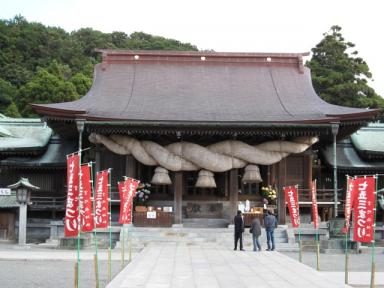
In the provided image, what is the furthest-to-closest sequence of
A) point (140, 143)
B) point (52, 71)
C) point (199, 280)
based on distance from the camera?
point (52, 71)
point (140, 143)
point (199, 280)


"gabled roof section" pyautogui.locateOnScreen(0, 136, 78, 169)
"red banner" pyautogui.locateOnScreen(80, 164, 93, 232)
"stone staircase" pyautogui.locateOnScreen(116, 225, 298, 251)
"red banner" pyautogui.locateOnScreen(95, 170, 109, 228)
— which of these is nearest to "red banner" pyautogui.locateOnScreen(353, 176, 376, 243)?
"red banner" pyautogui.locateOnScreen(80, 164, 93, 232)

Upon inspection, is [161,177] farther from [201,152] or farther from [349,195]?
[349,195]

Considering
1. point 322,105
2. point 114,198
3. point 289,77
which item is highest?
point 289,77

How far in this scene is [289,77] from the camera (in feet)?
98.9

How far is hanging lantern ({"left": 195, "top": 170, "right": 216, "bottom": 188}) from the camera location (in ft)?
82.2

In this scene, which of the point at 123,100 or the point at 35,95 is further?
the point at 35,95

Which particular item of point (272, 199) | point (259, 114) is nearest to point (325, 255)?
point (272, 199)

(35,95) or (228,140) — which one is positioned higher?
(35,95)

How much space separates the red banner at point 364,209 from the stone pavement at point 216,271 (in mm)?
1170

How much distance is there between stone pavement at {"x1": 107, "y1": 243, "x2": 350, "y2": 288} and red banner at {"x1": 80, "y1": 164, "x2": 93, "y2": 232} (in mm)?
1500

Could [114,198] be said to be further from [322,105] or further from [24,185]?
[322,105]

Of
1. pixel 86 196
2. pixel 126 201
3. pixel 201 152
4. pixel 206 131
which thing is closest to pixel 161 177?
pixel 201 152

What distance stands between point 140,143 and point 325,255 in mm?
9191

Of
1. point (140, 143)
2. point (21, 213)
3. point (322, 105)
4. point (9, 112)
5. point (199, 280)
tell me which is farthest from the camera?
point (9, 112)
